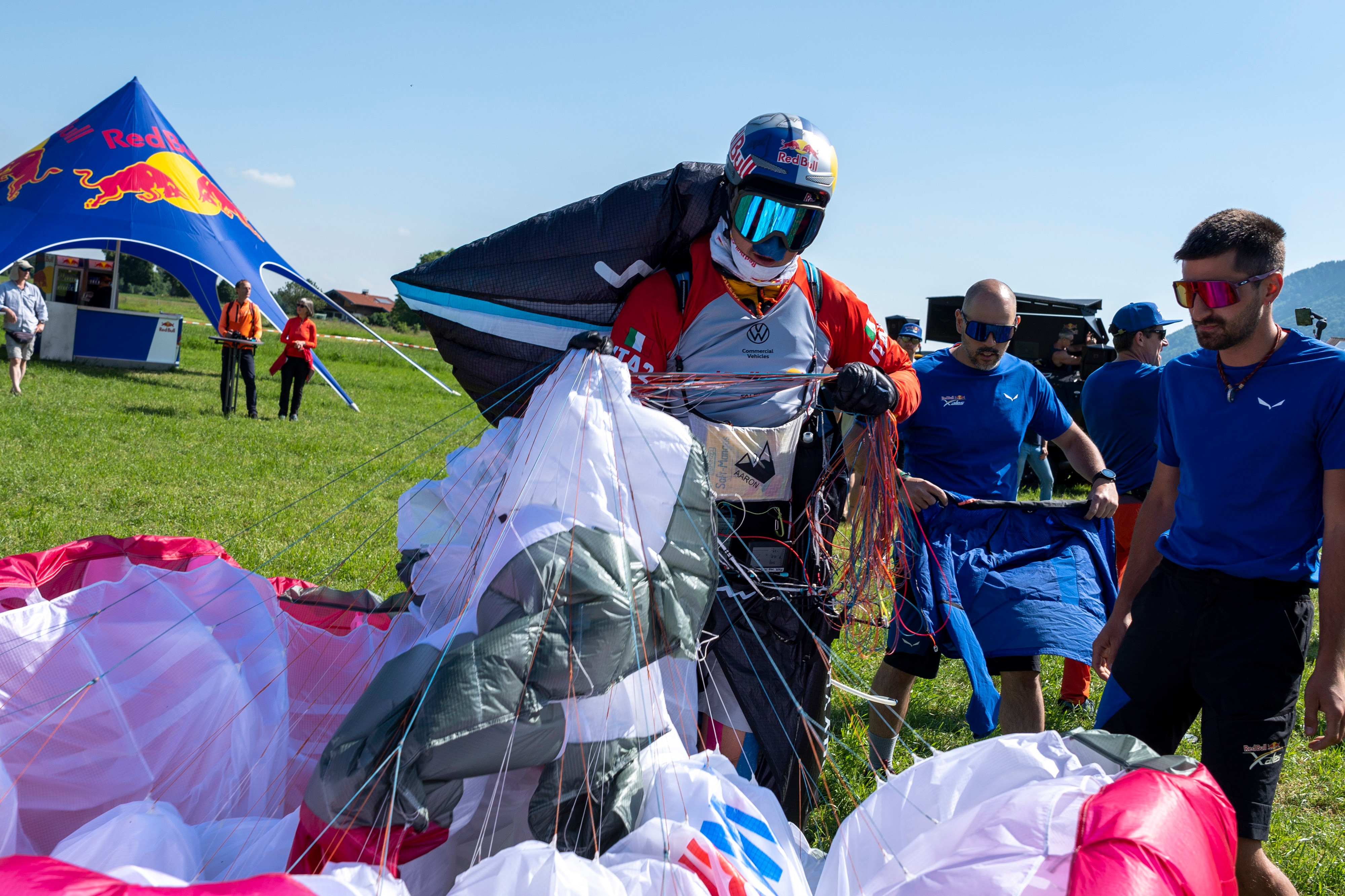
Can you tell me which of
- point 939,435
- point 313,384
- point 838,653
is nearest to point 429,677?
point 939,435

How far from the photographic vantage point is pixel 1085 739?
1566 mm

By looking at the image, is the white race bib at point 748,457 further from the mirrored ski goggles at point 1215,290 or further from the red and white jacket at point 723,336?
the mirrored ski goggles at point 1215,290

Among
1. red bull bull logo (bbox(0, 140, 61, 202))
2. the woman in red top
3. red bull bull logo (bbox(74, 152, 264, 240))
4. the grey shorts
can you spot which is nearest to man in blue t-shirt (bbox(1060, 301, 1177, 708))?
the woman in red top

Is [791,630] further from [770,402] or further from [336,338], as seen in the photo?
[336,338]

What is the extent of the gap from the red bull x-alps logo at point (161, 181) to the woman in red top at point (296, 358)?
2.14 m

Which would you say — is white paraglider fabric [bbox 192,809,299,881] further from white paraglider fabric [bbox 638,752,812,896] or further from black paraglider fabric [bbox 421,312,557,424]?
black paraglider fabric [bbox 421,312,557,424]

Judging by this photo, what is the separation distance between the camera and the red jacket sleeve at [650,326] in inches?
85.7

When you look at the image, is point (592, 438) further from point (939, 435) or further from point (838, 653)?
point (838, 653)

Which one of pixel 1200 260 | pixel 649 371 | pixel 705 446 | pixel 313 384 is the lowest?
Result: pixel 313 384

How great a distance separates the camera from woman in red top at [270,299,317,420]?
30.4ft

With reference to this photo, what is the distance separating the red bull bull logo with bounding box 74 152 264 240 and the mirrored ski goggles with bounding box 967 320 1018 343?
400 inches

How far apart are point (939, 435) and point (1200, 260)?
42.0 inches

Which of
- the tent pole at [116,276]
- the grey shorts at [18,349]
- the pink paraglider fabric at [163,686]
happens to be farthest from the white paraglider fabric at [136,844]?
the tent pole at [116,276]

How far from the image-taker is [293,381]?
31.2ft
